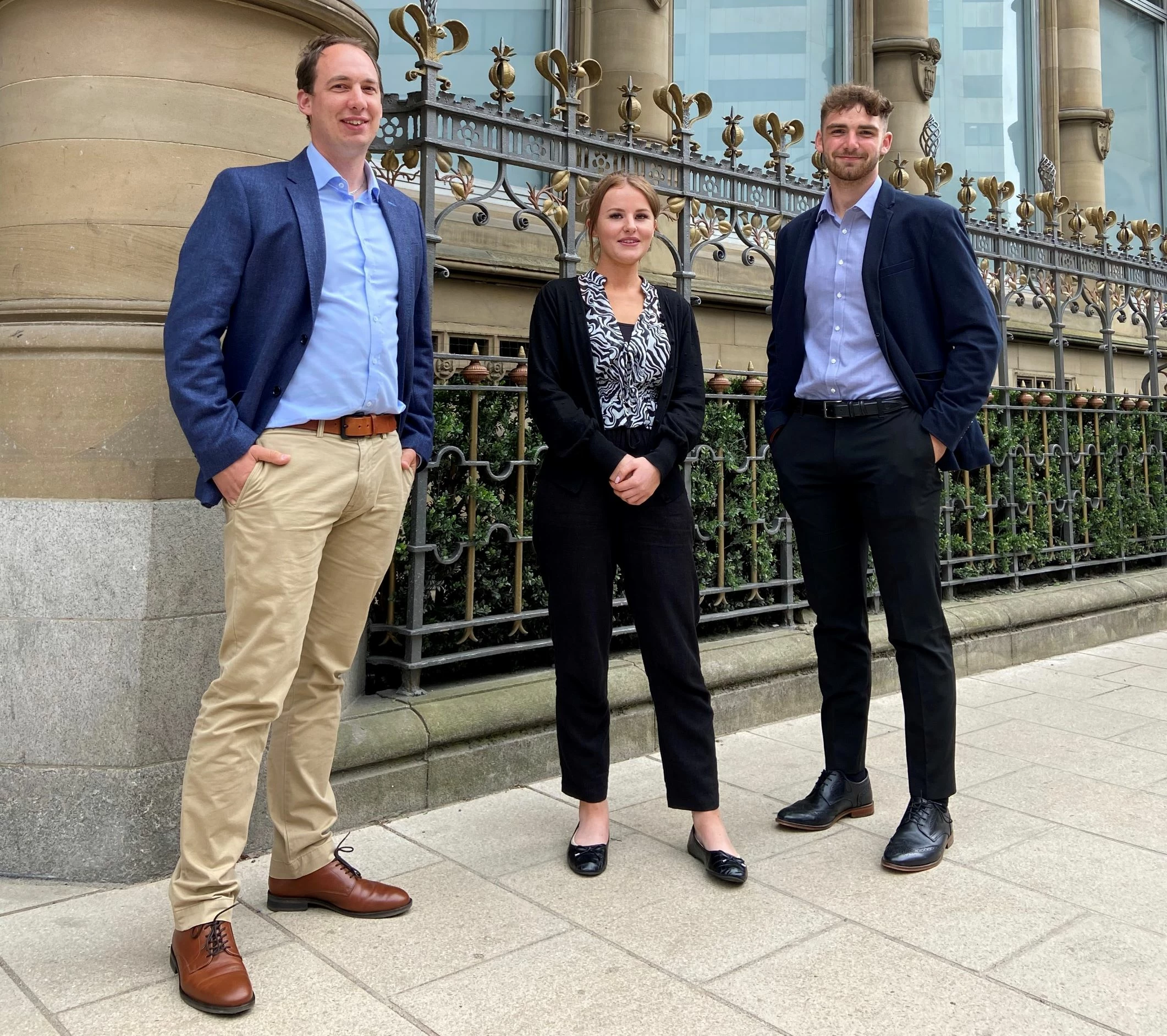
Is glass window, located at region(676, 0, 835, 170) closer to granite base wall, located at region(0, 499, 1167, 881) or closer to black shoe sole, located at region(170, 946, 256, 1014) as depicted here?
granite base wall, located at region(0, 499, 1167, 881)

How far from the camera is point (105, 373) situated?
10.5 feet

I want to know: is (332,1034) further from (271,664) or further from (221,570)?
(221,570)

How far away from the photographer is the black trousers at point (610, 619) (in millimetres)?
3203

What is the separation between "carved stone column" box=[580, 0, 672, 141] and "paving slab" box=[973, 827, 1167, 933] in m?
6.82

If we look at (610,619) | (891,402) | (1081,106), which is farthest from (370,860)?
(1081,106)

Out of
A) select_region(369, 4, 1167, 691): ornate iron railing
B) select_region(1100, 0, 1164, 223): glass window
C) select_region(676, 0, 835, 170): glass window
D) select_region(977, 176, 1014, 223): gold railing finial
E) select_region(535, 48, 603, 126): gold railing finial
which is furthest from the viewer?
select_region(1100, 0, 1164, 223): glass window

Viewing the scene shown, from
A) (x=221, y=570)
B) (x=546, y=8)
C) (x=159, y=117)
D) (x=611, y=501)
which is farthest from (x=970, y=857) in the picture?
(x=546, y=8)

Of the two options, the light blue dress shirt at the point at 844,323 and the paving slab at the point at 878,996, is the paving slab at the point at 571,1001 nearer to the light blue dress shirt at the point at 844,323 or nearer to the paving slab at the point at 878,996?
the paving slab at the point at 878,996

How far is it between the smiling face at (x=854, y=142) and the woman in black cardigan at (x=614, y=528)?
576 millimetres

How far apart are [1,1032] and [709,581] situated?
132 inches

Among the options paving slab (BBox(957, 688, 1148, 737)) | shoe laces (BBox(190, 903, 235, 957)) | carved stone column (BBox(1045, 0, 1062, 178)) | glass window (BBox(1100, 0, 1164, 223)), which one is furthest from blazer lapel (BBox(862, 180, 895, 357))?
glass window (BBox(1100, 0, 1164, 223))

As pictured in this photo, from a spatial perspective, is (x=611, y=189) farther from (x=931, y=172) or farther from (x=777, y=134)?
(x=931, y=172)

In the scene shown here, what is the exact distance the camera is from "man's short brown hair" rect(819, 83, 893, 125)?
129 inches

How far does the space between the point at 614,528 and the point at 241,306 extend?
122 cm
